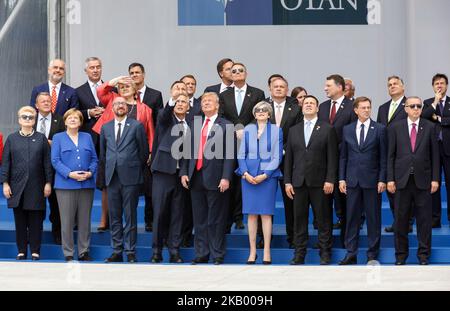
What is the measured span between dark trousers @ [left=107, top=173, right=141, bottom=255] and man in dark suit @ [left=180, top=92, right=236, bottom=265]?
0.69m

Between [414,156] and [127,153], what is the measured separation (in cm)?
349

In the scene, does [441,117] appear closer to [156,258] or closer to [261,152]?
[261,152]

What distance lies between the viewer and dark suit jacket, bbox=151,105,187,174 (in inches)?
532

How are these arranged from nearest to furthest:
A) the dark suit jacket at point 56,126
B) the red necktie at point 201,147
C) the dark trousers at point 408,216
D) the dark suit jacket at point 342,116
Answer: the dark trousers at point 408,216 → the red necktie at point 201,147 → the dark suit jacket at point 342,116 → the dark suit jacket at point 56,126

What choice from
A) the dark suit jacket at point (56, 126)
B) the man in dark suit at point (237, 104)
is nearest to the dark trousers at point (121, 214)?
the dark suit jacket at point (56, 126)

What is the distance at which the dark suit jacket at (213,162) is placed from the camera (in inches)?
529

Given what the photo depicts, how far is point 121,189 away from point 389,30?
21.2 feet

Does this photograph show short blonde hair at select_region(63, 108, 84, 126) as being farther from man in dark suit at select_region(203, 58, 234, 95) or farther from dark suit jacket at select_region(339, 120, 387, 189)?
dark suit jacket at select_region(339, 120, 387, 189)

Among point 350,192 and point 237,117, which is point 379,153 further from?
point 237,117

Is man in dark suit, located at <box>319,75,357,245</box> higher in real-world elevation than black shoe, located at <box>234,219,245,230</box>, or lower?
higher

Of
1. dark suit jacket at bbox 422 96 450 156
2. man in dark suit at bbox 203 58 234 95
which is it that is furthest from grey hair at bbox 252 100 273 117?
dark suit jacket at bbox 422 96 450 156

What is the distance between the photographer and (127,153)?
537 inches

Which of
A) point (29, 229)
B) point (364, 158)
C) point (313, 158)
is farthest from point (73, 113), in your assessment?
point (364, 158)

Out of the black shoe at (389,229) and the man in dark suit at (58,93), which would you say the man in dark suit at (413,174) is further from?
the man in dark suit at (58,93)
